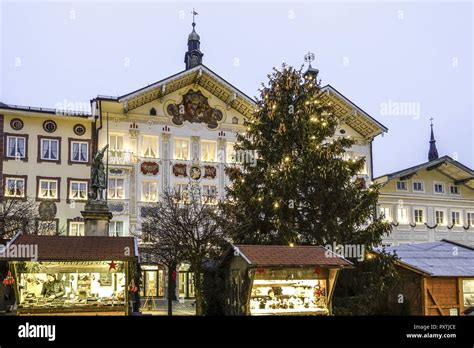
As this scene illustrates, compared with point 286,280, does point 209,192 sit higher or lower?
higher

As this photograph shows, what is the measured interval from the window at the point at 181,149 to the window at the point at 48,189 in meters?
8.38

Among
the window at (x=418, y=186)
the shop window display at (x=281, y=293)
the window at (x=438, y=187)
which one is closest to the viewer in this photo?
the shop window display at (x=281, y=293)

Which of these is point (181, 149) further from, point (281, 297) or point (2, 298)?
point (281, 297)

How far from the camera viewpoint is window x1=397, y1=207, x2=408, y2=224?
44500 mm

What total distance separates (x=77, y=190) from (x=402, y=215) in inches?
943

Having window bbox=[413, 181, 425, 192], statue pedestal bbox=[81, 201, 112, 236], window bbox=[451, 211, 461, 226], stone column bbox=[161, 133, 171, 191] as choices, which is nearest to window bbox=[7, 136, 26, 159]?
stone column bbox=[161, 133, 171, 191]

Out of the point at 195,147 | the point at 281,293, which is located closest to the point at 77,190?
the point at 195,147

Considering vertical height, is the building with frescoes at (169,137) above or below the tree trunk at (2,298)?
above

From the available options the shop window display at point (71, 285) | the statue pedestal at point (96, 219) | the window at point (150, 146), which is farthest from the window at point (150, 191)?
the shop window display at point (71, 285)

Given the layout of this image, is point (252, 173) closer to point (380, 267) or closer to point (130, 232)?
point (380, 267)

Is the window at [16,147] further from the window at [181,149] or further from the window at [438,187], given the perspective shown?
the window at [438,187]

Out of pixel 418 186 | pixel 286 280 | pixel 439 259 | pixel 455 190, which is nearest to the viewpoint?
pixel 286 280

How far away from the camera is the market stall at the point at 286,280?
56.3 ft

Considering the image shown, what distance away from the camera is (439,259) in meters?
25.5
